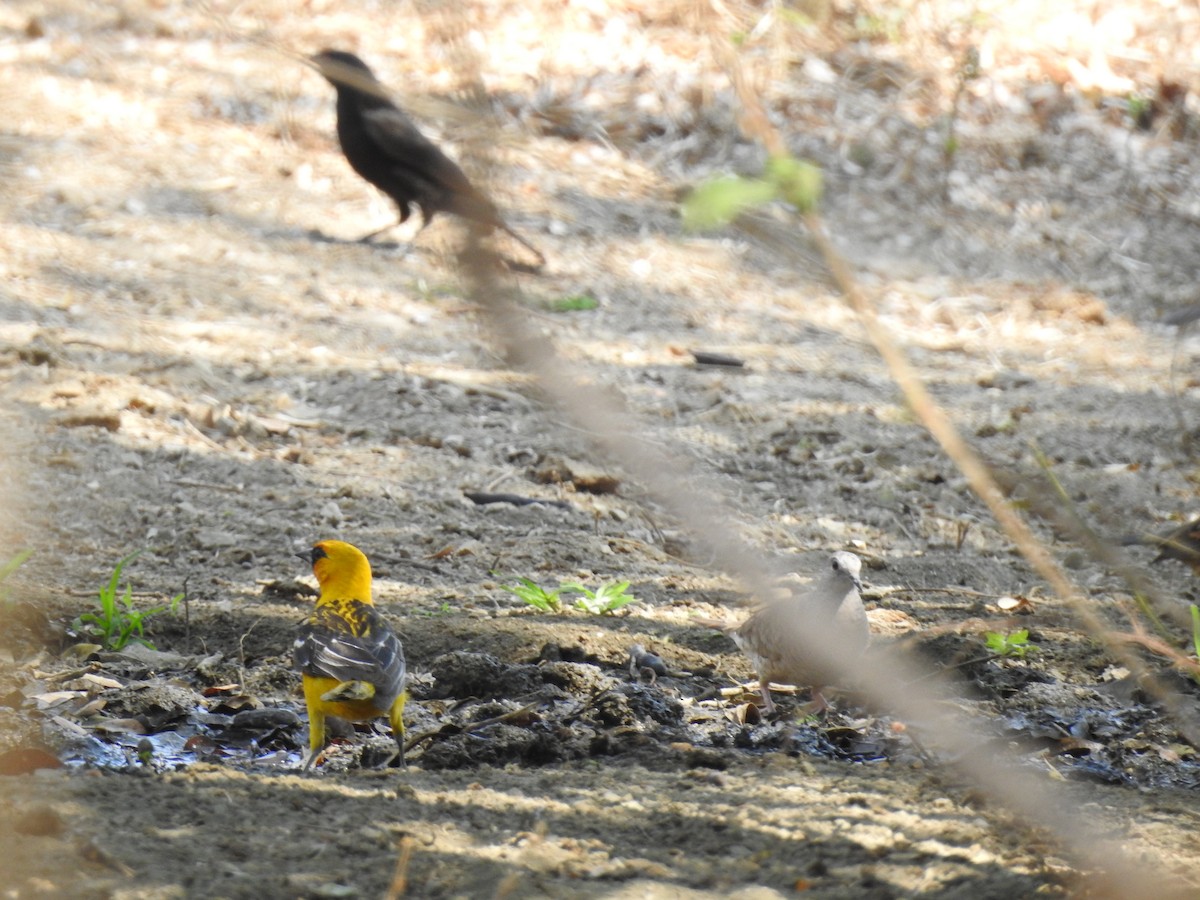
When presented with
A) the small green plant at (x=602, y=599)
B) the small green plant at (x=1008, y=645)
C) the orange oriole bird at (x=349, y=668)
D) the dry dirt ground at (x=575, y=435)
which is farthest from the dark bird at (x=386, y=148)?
the small green plant at (x=1008, y=645)

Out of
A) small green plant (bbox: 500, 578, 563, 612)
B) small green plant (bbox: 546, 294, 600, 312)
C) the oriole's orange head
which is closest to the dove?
small green plant (bbox: 500, 578, 563, 612)

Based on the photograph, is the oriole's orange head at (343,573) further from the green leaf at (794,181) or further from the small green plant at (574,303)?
the small green plant at (574,303)

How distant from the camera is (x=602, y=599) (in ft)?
15.2

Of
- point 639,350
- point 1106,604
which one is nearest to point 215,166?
point 639,350

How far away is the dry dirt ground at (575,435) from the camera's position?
2.73 metres

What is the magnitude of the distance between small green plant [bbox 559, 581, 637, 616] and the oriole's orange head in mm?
773

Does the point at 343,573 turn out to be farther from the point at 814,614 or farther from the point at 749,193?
the point at 749,193

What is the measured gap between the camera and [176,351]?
713cm

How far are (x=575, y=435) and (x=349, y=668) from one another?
112 cm

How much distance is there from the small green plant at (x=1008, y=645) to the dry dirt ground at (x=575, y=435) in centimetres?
8

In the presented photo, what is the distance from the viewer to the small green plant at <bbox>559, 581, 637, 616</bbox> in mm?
4629

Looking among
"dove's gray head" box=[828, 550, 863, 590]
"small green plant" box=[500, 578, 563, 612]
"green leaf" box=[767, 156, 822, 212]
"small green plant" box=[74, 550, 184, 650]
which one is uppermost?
"green leaf" box=[767, 156, 822, 212]

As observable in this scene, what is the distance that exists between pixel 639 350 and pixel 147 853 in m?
5.92

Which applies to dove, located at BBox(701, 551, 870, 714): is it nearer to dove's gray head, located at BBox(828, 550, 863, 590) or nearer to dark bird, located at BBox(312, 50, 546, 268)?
dove's gray head, located at BBox(828, 550, 863, 590)
